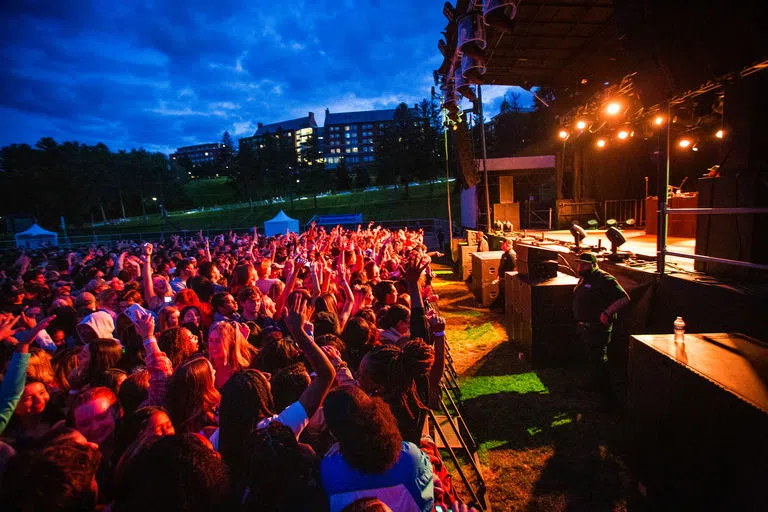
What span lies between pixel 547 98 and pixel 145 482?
37698mm

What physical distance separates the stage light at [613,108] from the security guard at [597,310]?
6.67 meters

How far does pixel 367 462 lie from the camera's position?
1.56 m

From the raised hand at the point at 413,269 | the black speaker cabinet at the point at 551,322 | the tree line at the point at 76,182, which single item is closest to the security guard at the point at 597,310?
the black speaker cabinet at the point at 551,322

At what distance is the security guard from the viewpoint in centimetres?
479

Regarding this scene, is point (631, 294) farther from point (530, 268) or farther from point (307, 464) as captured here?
point (307, 464)

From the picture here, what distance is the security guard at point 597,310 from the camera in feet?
15.7

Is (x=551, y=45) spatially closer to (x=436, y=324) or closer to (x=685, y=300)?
(x=685, y=300)

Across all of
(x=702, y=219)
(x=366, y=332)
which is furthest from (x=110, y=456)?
(x=702, y=219)

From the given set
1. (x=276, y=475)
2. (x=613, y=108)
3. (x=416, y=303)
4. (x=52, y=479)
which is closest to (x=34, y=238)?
(x=416, y=303)

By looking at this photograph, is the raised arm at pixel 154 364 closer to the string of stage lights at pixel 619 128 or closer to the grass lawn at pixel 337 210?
the string of stage lights at pixel 619 128

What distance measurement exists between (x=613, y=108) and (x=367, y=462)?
36.5ft

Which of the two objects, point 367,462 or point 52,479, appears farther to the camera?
point 367,462

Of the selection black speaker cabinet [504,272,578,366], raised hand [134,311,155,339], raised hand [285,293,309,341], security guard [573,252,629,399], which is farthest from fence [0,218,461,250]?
raised hand [285,293,309,341]

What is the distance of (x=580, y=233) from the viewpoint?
24.4 feet
